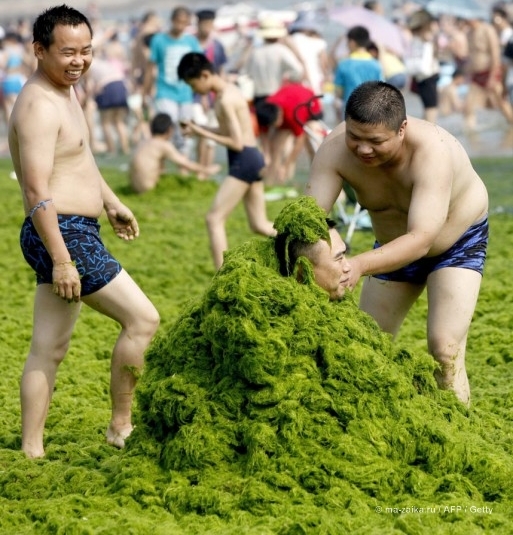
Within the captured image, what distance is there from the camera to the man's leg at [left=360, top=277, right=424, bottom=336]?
5566 millimetres

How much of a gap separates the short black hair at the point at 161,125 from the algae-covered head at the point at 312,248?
9.39 metres

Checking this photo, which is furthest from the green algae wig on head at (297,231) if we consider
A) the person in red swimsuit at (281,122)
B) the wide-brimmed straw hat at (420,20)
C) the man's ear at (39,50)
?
the wide-brimmed straw hat at (420,20)

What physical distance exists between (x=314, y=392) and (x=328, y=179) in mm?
1219

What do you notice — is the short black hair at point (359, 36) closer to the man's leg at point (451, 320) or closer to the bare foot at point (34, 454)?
the man's leg at point (451, 320)

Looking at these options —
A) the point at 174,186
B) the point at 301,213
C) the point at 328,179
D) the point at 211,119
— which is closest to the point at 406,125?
the point at 328,179

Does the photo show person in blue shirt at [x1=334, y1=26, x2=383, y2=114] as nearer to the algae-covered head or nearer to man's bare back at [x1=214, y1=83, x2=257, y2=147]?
man's bare back at [x1=214, y1=83, x2=257, y2=147]

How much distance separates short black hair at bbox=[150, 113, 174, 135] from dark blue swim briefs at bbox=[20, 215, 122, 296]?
8.86 m

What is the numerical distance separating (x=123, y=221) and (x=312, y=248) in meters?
1.41

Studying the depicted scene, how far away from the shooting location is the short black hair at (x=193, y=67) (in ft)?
30.5

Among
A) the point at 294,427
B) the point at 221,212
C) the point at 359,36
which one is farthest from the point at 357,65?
the point at 294,427

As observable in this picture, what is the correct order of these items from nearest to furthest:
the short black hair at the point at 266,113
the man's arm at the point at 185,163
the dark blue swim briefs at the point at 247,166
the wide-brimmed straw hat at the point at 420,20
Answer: the dark blue swim briefs at the point at 247,166, the man's arm at the point at 185,163, the short black hair at the point at 266,113, the wide-brimmed straw hat at the point at 420,20

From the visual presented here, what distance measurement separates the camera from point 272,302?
4473mm

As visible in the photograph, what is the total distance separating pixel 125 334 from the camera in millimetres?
5238

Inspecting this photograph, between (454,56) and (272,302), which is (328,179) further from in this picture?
(454,56)
